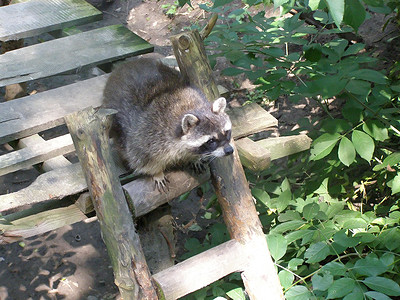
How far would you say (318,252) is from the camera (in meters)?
2.48

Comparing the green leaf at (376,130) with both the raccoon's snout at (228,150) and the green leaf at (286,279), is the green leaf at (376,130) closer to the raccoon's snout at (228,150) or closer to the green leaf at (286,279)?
the raccoon's snout at (228,150)

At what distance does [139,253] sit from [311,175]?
174 cm

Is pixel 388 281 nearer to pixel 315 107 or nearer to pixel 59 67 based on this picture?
pixel 59 67

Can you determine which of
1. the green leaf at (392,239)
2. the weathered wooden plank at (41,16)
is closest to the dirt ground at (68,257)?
the weathered wooden plank at (41,16)

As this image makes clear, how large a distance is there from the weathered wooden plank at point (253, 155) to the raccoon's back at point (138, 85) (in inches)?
20.9

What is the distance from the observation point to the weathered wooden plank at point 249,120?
3088mm

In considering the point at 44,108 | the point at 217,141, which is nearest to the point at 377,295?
the point at 217,141

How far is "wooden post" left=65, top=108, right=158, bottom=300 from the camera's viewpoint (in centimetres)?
236

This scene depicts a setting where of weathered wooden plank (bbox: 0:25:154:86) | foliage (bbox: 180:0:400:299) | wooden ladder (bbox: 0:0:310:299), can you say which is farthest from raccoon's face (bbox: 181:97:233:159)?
weathered wooden plank (bbox: 0:25:154:86)

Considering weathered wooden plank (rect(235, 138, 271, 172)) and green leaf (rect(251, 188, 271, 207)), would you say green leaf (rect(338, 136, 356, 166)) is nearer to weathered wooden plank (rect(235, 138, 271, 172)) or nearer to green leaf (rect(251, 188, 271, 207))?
weathered wooden plank (rect(235, 138, 271, 172))

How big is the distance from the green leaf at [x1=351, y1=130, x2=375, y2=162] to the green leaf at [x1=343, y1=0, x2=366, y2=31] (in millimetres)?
803

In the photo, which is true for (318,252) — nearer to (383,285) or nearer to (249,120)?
(383,285)

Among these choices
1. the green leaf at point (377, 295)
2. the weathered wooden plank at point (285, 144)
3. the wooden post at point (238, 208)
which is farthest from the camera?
the weathered wooden plank at point (285, 144)

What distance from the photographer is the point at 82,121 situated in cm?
Result: 246
